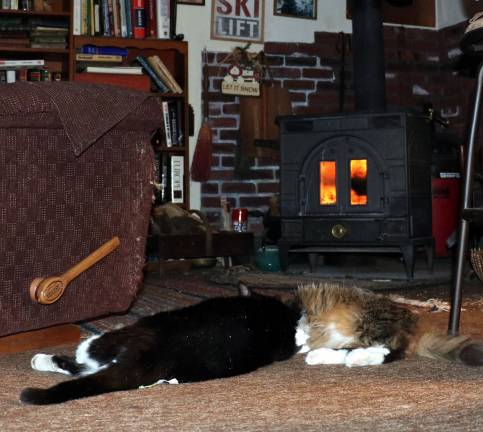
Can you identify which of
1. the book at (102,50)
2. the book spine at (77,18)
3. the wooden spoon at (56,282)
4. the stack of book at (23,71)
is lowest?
the wooden spoon at (56,282)

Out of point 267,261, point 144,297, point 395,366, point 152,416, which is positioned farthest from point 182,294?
point 152,416

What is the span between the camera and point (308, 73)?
4781mm

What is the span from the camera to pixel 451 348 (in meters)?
1.73

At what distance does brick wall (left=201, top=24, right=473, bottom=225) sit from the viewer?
15.2 ft

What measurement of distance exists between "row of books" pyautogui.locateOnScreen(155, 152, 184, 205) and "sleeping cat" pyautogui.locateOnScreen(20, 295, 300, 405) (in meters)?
2.71

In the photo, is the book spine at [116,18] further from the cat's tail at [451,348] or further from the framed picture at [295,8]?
the cat's tail at [451,348]

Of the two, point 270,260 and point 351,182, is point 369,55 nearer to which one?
point 351,182

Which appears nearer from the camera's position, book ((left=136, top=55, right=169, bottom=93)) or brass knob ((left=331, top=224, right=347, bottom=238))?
brass knob ((left=331, top=224, right=347, bottom=238))

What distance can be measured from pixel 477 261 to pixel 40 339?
2.05 metres

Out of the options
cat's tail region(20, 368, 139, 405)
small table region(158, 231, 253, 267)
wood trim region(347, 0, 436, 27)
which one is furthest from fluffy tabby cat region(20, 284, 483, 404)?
wood trim region(347, 0, 436, 27)

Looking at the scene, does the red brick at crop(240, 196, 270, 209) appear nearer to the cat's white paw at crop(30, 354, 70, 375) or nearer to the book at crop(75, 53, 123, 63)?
the book at crop(75, 53, 123, 63)

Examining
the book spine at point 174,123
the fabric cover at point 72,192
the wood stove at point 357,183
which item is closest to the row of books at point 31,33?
the book spine at point 174,123

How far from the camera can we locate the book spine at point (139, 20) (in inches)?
172

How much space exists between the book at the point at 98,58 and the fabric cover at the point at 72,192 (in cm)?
245
